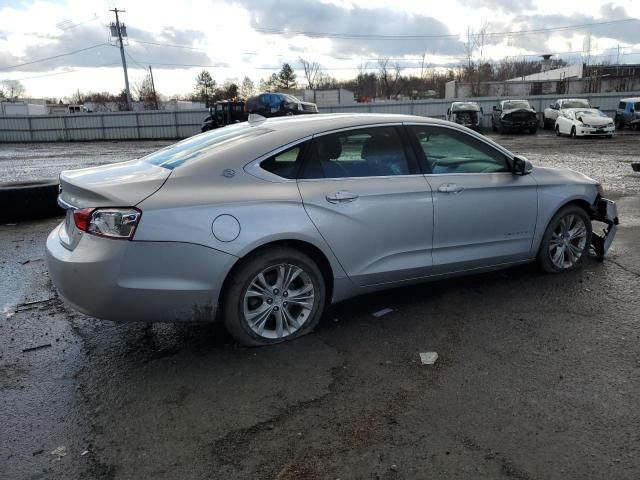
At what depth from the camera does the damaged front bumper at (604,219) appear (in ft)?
17.8

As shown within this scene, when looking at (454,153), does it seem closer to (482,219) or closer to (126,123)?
(482,219)

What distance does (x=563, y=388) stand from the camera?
10.5ft

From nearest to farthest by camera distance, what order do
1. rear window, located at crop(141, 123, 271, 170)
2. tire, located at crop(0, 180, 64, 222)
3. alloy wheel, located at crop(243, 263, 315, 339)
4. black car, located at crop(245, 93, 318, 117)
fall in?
alloy wheel, located at crop(243, 263, 315, 339) → rear window, located at crop(141, 123, 271, 170) → tire, located at crop(0, 180, 64, 222) → black car, located at crop(245, 93, 318, 117)

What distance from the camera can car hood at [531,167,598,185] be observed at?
496cm

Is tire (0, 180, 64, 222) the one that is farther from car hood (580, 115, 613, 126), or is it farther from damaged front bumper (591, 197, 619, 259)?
car hood (580, 115, 613, 126)

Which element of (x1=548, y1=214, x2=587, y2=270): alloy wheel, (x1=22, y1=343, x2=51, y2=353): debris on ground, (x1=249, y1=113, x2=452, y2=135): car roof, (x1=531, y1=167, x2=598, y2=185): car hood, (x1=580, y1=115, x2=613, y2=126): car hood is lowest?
(x1=22, y1=343, x2=51, y2=353): debris on ground

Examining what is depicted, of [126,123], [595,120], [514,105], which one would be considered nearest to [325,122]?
[595,120]

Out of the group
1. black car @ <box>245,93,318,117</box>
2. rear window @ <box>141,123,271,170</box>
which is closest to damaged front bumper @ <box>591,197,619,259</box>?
rear window @ <box>141,123,271,170</box>

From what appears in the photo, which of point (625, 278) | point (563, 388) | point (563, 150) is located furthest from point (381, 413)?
point (563, 150)

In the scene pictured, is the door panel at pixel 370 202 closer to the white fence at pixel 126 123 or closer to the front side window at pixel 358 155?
the front side window at pixel 358 155

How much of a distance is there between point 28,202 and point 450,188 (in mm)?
6565

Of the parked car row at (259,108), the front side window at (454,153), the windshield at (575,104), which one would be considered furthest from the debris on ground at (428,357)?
the windshield at (575,104)

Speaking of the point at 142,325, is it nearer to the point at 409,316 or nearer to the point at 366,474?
the point at 409,316

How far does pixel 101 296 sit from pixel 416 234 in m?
2.36
